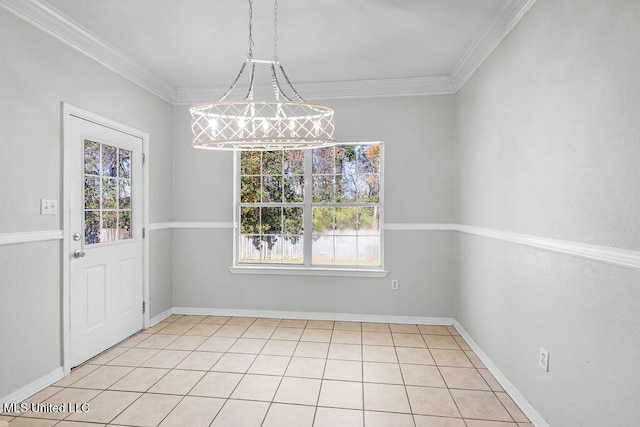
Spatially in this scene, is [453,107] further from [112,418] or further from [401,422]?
[112,418]

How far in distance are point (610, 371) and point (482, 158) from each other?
6.24 ft

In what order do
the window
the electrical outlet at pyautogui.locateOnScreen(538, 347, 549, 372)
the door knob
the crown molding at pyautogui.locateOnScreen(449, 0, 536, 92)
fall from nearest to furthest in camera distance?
the electrical outlet at pyautogui.locateOnScreen(538, 347, 549, 372), the crown molding at pyautogui.locateOnScreen(449, 0, 536, 92), the door knob, the window

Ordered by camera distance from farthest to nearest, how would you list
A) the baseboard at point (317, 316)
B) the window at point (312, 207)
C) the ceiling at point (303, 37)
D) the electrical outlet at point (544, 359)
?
the window at point (312, 207) → the baseboard at point (317, 316) → the ceiling at point (303, 37) → the electrical outlet at point (544, 359)

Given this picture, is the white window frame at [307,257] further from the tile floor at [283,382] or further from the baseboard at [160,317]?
the baseboard at [160,317]

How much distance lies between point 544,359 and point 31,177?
3393mm

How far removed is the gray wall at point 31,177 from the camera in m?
2.24

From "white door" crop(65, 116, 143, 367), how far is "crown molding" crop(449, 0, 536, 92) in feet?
10.5

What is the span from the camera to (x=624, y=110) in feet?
4.71

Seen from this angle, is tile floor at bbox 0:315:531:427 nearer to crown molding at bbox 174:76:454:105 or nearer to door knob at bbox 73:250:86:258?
door knob at bbox 73:250:86:258

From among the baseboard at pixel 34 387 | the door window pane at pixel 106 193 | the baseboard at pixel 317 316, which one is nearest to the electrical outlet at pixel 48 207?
the door window pane at pixel 106 193

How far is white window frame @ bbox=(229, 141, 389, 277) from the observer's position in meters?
3.98

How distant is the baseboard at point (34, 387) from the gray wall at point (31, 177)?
0.03m

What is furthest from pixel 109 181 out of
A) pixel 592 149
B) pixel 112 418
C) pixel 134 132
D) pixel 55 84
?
pixel 592 149

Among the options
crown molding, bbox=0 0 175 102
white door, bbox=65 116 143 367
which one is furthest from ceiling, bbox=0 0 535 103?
white door, bbox=65 116 143 367
